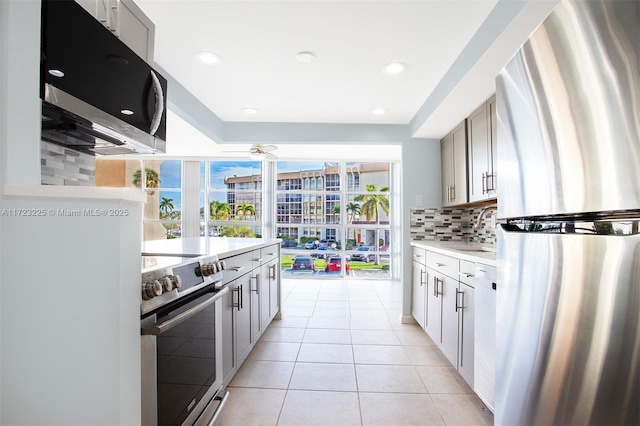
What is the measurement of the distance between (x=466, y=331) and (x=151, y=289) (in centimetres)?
193

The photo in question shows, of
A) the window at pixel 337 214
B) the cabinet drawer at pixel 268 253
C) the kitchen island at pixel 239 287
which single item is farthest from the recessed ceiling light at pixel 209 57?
the window at pixel 337 214

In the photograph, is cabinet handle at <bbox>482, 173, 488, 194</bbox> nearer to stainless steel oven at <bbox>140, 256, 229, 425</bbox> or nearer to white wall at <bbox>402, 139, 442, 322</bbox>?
white wall at <bbox>402, 139, 442, 322</bbox>

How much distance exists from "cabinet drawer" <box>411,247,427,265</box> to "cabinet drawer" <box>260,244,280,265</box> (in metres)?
1.55

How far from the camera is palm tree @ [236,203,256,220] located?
642 cm

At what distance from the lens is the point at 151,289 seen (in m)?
1.03

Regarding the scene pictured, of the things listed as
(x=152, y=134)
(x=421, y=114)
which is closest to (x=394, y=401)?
(x=152, y=134)

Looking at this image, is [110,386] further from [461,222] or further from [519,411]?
[461,222]

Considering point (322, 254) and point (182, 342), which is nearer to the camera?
point (182, 342)

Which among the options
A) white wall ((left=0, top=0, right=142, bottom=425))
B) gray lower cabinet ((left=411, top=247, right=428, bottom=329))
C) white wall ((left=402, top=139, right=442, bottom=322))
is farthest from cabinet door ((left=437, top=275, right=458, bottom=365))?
white wall ((left=0, top=0, right=142, bottom=425))

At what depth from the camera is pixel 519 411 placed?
951 millimetres

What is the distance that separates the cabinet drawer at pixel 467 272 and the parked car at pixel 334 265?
4.27 meters

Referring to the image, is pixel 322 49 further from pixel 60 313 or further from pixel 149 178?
pixel 149 178

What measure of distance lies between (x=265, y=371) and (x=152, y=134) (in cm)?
183

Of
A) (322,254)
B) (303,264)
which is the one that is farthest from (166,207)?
(322,254)
